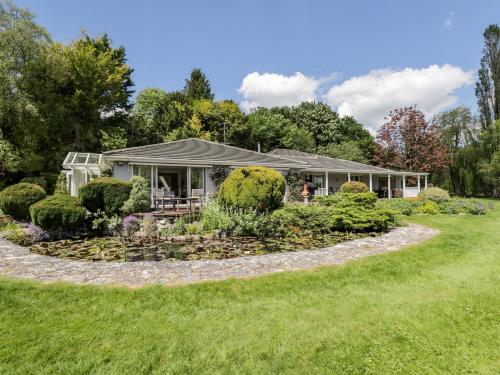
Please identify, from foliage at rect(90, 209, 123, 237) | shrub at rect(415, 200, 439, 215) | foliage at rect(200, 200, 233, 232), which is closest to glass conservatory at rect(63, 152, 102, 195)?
foliage at rect(90, 209, 123, 237)

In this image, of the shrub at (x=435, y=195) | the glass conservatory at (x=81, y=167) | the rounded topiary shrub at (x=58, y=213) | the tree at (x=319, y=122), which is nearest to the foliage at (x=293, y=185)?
the shrub at (x=435, y=195)

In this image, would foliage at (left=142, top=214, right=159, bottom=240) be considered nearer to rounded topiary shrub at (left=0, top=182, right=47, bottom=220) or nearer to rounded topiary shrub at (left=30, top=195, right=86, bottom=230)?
rounded topiary shrub at (left=30, top=195, right=86, bottom=230)

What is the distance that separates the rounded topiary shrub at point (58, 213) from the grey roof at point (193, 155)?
194 inches

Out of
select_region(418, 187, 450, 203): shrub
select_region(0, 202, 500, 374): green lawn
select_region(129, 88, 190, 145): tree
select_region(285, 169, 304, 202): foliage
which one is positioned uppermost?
select_region(129, 88, 190, 145): tree

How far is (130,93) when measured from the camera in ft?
96.2

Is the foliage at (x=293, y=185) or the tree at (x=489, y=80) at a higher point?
the tree at (x=489, y=80)

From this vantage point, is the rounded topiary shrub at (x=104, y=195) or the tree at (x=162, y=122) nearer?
the rounded topiary shrub at (x=104, y=195)

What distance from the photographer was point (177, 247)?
7.34m

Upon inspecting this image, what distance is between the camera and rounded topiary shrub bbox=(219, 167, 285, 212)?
9992 mm

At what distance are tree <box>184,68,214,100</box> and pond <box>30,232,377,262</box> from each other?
35267mm

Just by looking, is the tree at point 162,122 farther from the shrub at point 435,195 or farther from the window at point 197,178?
the shrub at point 435,195

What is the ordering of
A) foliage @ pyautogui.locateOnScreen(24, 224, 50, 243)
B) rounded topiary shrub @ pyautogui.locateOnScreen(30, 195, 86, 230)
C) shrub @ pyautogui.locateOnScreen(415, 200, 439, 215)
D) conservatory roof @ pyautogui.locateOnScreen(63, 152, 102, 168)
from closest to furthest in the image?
foliage @ pyautogui.locateOnScreen(24, 224, 50, 243), rounded topiary shrub @ pyautogui.locateOnScreen(30, 195, 86, 230), shrub @ pyautogui.locateOnScreen(415, 200, 439, 215), conservatory roof @ pyautogui.locateOnScreen(63, 152, 102, 168)

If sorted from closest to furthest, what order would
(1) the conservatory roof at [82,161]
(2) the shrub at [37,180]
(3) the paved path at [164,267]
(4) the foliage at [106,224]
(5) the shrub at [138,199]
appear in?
(3) the paved path at [164,267] → (4) the foliage at [106,224] → (5) the shrub at [138,199] → (1) the conservatory roof at [82,161] → (2) the shrub at [37,180]

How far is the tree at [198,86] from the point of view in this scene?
40344 millimetres
